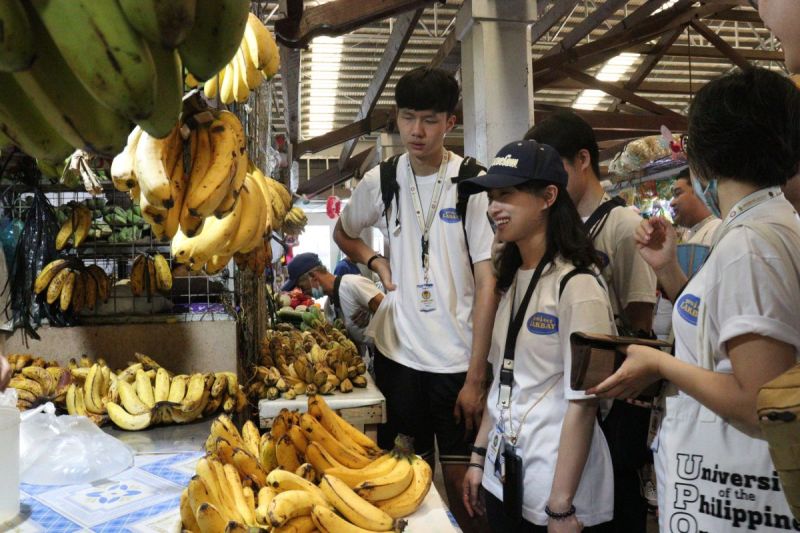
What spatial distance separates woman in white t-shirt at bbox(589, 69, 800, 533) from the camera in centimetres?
113

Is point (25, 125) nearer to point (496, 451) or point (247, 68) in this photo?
point (247, 68)

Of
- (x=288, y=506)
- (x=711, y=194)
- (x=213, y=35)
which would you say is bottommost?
(x=288, y=506)

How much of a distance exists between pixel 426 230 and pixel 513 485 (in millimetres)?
1085

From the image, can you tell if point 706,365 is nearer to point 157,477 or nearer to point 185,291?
point 157,477

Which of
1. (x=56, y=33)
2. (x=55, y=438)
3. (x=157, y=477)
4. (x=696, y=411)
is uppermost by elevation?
(x=56, y=33)

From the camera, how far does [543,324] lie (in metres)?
1.78

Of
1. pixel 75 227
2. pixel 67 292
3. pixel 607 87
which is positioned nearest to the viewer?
pixel 67 292

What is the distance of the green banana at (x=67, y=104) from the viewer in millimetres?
629

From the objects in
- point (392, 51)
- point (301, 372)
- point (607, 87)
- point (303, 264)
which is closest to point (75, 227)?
point (301, 372)

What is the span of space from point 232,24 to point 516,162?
4.36 feet

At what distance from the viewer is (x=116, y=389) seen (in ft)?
8.21

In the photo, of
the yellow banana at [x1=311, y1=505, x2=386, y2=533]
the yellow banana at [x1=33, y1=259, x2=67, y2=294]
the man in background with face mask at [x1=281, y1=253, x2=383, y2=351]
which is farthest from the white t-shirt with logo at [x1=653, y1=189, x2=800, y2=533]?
the yellow banana at [x1=33, y1=259, x2=67, y2=294]

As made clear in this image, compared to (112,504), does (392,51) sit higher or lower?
higher

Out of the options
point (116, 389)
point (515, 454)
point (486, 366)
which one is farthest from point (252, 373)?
point (515, 454)
